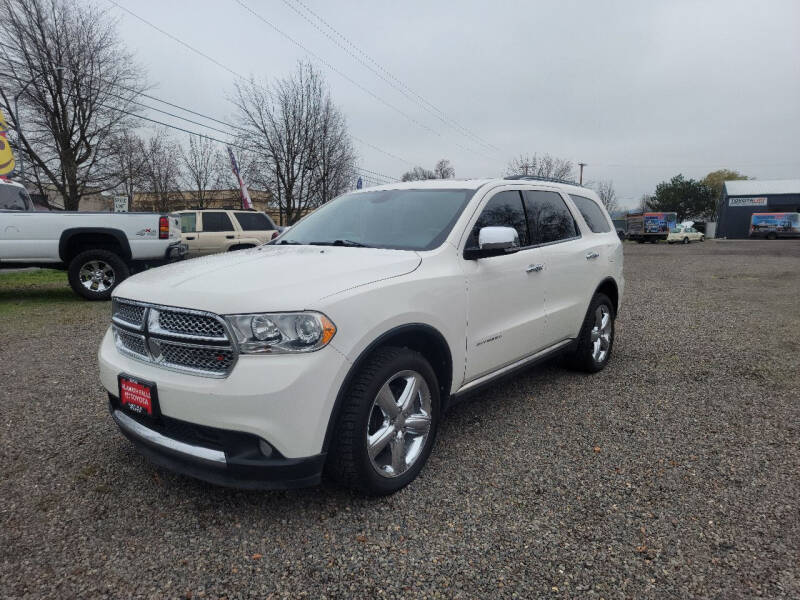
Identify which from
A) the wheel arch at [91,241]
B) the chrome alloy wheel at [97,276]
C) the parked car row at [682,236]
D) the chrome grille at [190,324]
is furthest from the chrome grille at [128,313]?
the parked car row at [682,236]

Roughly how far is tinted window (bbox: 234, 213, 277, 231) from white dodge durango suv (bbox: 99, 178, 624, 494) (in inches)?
376

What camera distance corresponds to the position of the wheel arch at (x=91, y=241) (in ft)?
26.1

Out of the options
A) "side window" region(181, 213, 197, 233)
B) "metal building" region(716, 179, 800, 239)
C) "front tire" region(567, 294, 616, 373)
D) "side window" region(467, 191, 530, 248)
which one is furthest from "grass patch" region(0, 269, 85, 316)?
"metal building" region(716, 179, 800, 239)

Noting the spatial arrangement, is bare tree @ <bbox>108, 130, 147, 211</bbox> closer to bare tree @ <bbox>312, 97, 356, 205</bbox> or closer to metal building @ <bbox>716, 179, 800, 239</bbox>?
bare tree @ <bbox>312, 97, 356, 205</bbox>

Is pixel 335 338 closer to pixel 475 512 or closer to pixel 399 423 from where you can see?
pixel 399 423

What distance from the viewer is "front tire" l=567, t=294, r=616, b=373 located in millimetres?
4461

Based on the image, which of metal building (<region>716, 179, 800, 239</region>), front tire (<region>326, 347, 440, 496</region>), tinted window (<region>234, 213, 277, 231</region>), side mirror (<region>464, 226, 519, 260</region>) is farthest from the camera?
metal building (<region>716, 179, 800, 239</region>)

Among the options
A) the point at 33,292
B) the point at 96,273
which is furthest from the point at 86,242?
the point at 33,292

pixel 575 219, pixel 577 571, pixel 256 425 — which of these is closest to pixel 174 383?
pixel 256 425

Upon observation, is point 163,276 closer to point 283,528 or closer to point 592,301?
point 283,528

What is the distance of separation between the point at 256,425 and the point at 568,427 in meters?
2.35

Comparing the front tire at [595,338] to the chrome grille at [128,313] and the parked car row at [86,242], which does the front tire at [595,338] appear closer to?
the chrome grille at [128,313]

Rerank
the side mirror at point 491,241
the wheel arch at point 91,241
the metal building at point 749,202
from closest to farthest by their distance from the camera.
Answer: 1. the side mirror at point 491,241
2. the wheel arch at point 91,241
3. the metal building at point 749,202

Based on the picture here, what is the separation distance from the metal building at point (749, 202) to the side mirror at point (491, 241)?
221 ft
